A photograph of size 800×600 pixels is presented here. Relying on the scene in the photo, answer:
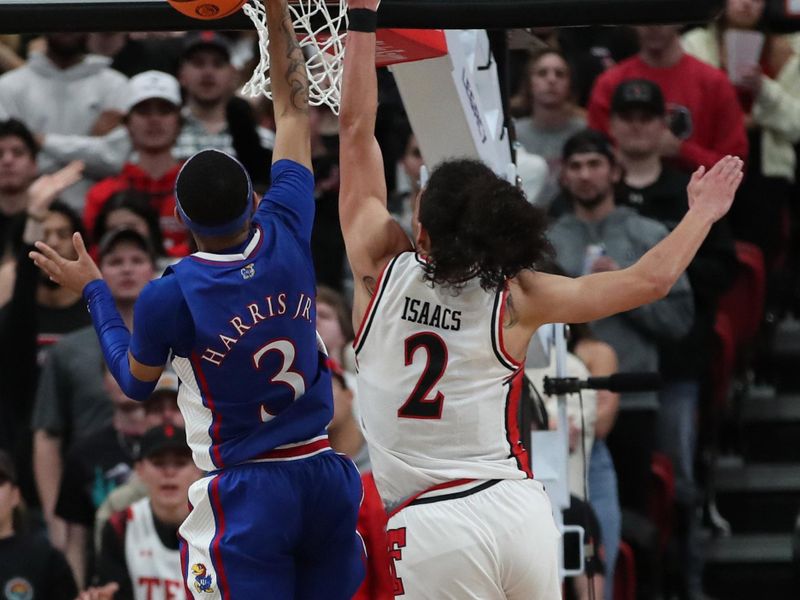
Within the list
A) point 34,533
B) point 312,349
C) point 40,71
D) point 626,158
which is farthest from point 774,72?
point 312,349

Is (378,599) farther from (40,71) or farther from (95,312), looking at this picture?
(40,71)

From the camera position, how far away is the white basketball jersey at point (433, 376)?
5715 mm

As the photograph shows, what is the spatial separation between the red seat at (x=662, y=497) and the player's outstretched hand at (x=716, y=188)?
13.1 ft

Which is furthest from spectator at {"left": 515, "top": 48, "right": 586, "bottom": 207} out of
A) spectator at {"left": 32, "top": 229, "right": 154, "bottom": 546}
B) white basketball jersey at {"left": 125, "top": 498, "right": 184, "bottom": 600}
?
white basketball jersey at {"left": 125, "top": 498, "right": 184, "bottom": 600}

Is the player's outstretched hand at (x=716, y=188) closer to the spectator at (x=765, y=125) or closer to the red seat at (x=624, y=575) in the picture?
the red seat at (x=624, y=575)

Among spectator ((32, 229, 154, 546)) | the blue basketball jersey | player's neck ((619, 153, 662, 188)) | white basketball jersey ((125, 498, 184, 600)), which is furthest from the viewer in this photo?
player's neck ((619, 153, 662, 188))

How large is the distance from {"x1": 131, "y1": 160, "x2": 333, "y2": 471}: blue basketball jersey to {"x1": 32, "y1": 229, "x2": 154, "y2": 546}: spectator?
12.5 feet

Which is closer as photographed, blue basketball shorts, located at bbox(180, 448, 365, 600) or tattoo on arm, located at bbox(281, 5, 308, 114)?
blue basketball shorts, located at bbox(180, 448, 365, 600)

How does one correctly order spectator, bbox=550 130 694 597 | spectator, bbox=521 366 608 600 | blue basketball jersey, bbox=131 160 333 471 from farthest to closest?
1. spectator, bbox=550 130 694 597
2. spectator, bbox=521 366 608 600
3. blue basketball jersey, bbox=131 160 333 471

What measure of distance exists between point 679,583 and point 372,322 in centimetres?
469

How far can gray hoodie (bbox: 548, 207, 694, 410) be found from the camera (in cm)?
959

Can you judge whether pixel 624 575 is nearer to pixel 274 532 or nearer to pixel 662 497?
pixel 662 497

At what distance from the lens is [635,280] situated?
5.70 metres

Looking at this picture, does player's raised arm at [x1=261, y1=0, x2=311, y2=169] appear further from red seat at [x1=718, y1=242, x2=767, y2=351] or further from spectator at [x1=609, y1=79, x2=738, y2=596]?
red seat at [x1=718, y1=242, x2=767, y2=351]
